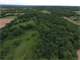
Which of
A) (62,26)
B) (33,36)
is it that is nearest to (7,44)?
(33,36)

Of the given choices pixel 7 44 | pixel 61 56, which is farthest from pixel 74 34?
pixel 7 44

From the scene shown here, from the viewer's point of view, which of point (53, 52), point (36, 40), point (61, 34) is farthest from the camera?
point (61, 34)

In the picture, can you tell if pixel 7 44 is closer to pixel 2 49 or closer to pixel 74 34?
pixel 2 49

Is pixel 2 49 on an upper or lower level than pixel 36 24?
lower

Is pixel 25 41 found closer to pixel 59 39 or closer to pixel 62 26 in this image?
pixel 59 39

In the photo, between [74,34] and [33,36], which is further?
[74,34]

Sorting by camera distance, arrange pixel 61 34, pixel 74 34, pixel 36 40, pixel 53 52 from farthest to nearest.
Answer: pixel 74 34
pixel 61 34
pixel 36 40
pixel 53 52
